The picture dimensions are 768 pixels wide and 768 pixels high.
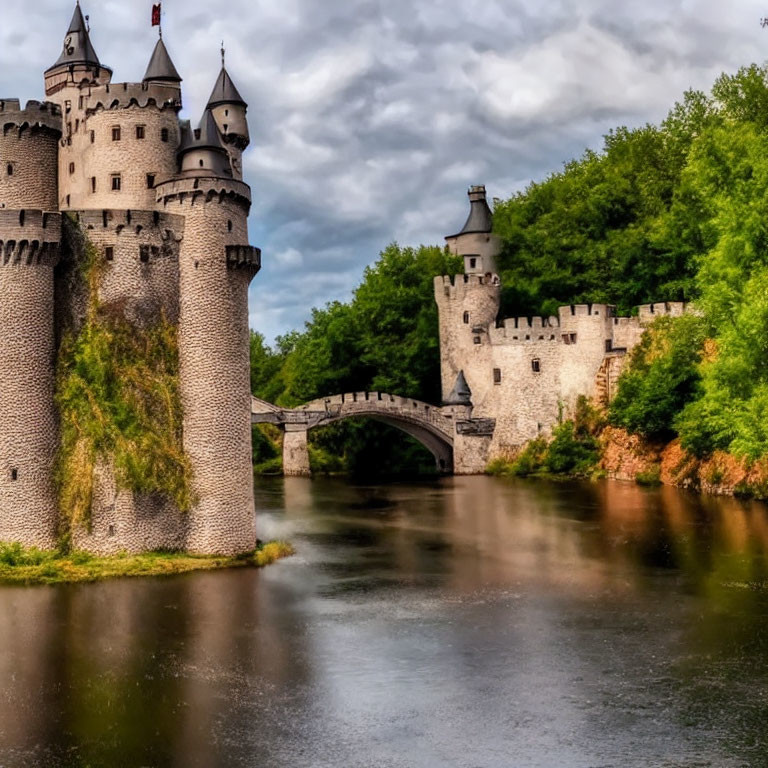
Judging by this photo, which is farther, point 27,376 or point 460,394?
point 460,394

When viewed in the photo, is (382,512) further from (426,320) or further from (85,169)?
(426,320)

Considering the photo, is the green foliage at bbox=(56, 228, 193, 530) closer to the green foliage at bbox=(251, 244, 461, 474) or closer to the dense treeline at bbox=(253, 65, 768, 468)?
the dense treeline at bbox=(253, 65, 768, 468)

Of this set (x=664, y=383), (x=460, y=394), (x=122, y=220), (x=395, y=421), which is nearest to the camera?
(x=122, y=220)

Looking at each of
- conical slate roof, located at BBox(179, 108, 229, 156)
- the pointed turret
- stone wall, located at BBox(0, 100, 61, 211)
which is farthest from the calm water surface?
conical slate roof, located at BBox(179, 108, 229, 156)

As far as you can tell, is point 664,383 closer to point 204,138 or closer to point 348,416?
point 348,416

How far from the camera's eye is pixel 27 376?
94.1ft

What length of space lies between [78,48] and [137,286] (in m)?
16.1

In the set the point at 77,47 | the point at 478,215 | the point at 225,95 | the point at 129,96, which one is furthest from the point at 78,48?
the point at 478,215

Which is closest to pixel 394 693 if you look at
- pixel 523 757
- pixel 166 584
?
pixel 523 757

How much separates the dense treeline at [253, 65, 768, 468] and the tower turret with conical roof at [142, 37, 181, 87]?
2130 centimetres

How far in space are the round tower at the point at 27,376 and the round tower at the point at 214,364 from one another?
3326 millimetres

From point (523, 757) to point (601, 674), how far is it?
4.11m

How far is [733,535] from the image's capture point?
34.6 metres

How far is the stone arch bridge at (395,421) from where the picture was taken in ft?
198
